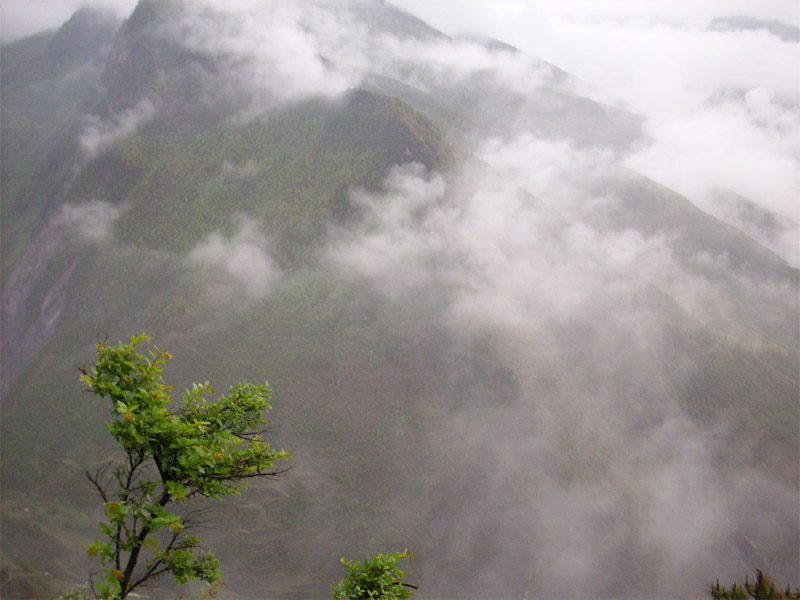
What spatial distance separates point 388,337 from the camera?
55969 millimetres

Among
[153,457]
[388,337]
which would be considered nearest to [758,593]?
[153,457]

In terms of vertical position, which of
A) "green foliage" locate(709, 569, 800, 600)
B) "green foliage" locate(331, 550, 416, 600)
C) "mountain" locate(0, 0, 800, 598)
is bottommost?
"green foliage" locate(331, 550, 416, 600)

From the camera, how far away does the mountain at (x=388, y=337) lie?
43.8m

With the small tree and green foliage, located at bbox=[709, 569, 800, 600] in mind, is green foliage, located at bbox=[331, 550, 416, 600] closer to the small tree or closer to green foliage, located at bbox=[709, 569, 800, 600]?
the small tree


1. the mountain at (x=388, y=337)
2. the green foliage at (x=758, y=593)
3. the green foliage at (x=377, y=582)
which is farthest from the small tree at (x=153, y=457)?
the mountain at (x=388, y=337)

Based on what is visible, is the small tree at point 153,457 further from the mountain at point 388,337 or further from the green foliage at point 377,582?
the mountain at point 388,337

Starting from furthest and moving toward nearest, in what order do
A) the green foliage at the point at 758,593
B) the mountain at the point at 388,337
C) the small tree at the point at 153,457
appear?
the mountain at the point at 388,337
the green foliage at the point at 758,593
the small tree at the point at 153,457

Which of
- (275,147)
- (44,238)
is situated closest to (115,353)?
(275,147)

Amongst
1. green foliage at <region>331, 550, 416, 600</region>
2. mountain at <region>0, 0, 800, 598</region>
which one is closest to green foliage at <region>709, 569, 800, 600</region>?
green foliage at <region>331, 550, 416, 600</region>

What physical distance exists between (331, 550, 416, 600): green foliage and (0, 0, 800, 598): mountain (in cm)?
3350

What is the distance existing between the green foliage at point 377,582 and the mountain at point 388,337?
3350 cm

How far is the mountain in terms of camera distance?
144 feet

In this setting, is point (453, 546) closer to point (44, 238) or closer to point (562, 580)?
point (562, 580)

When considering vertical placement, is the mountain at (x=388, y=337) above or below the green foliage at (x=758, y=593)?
above
